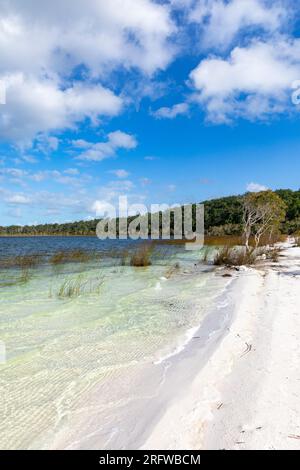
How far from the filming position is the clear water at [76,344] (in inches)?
124

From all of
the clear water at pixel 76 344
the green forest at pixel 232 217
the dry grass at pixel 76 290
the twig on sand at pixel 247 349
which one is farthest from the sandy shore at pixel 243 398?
the green forest at pixel 232 217

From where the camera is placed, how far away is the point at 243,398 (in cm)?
321

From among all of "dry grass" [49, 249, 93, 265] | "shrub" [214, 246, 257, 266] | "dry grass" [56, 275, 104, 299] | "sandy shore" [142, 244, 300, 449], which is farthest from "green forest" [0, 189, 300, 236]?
"sandy shore" [142, 244, 300, 449]

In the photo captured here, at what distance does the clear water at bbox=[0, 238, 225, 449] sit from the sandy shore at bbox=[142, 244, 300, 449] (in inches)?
25.5

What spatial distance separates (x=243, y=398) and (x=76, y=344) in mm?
2934

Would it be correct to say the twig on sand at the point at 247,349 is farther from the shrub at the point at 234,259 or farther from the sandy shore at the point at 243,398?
the shrub at the point at 234,259

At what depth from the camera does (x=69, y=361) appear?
14.9 feet

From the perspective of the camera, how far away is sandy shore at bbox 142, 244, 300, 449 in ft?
8.44

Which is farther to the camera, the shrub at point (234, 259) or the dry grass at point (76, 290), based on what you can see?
the shrub at point (234, 259)

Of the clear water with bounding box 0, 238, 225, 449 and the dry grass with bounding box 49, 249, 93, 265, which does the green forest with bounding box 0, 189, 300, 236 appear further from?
the clear water with bounding box 0, 238, 225, 449

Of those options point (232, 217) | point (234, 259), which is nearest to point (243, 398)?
point (234, 259)

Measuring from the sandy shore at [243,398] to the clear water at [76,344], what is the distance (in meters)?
0.65
